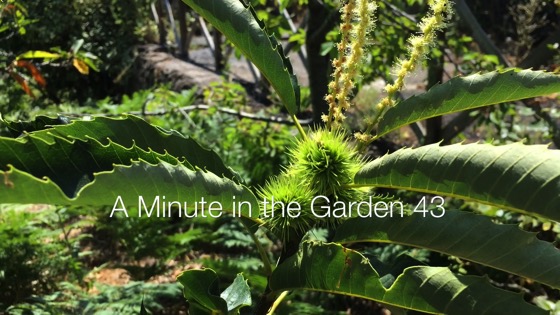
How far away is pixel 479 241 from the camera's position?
0.91m

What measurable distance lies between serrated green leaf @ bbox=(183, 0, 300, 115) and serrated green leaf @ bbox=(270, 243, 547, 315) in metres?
0.36

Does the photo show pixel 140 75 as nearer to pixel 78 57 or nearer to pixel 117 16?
pixel 117 16

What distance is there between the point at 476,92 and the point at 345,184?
0.30 m

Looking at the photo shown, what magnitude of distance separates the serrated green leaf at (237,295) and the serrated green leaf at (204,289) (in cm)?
3

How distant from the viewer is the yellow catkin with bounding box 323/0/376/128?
100cm

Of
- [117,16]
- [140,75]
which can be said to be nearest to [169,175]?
[140,75]

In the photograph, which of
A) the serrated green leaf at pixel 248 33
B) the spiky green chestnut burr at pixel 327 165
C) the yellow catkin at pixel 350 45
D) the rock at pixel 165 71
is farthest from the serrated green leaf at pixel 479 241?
the rock at pixel 165 71

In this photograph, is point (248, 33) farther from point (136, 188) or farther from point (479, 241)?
point (479, 241)

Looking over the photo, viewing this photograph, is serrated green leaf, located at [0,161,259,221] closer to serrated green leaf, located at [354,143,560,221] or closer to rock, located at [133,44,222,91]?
serrated green leaf, located at [354,143,560,221]

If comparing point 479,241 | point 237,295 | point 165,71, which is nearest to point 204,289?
point 237,295

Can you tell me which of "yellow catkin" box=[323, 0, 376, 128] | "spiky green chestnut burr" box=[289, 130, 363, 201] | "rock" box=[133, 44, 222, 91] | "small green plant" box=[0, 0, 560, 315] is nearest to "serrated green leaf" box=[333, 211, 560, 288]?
"small green plant" box=[0, 0, 560, 315]

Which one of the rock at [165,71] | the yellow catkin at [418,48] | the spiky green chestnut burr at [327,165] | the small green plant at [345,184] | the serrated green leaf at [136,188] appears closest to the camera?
the serrated green leaf at [136,188]

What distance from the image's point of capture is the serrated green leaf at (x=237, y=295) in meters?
1.04

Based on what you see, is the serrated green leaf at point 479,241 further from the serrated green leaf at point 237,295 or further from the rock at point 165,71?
the rock at point 165,71
